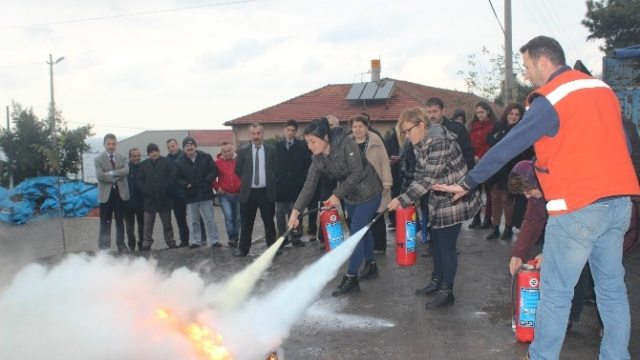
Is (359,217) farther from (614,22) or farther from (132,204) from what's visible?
(614,22)

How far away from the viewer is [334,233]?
7.01 m

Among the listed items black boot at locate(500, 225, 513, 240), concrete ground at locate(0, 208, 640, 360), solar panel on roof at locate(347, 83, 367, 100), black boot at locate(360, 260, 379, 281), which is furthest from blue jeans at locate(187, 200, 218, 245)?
solar panel on roof at locate(347, 83, 367, 100)

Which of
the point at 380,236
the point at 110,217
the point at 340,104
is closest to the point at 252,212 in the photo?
the point at 380,236

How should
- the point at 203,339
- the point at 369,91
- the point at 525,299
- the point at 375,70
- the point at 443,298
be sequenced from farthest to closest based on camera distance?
the point at 375,70 < the point at 369,91 < the point at 443,298 < the point at 525,299 < the point at 203,339

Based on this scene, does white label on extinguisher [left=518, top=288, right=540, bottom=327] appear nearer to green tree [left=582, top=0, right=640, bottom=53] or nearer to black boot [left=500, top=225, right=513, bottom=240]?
black boot [left=500, top=225, right=513, bottom=240]

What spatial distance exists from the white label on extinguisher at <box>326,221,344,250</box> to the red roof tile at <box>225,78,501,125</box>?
2547cm

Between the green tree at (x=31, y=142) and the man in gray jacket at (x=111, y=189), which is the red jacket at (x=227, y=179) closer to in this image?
the man in gray jacket at (x=111, y=189)

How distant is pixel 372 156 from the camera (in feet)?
26.4

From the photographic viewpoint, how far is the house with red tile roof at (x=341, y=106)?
33.5m

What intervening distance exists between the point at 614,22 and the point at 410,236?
23.5 meters

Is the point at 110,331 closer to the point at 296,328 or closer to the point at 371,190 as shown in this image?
the point at 296,328

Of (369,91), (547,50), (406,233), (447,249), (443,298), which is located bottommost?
(443,298)

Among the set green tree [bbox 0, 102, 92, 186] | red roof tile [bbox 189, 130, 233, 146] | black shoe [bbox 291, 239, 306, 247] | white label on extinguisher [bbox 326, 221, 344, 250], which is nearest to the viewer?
white label on extinguisher [bbox 326, 221, 344, 250]

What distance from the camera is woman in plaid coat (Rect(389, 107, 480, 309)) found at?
566cm
